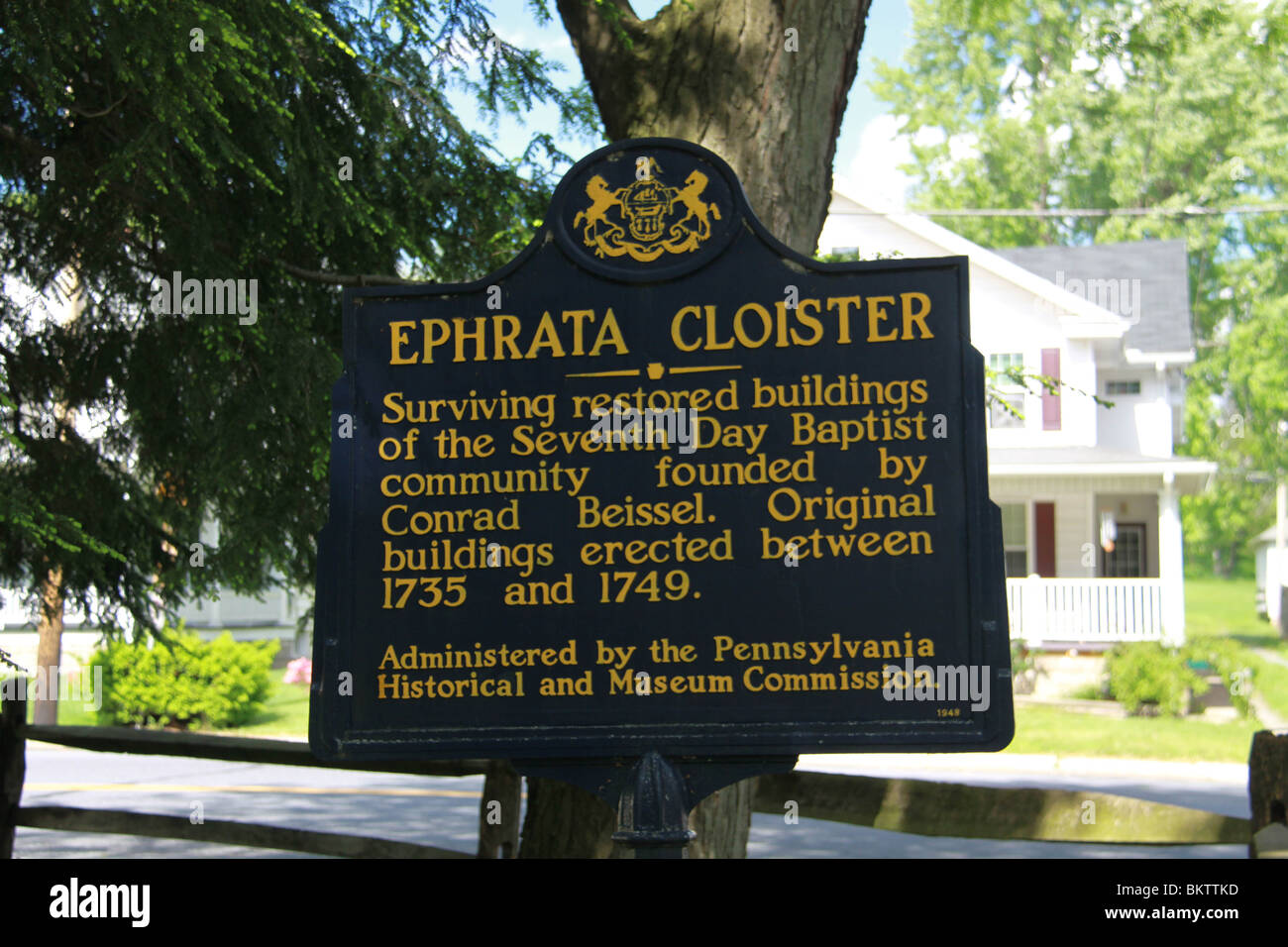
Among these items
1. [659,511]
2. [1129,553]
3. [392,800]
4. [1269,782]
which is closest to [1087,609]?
[1129,553]

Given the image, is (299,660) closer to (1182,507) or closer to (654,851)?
(654,851)

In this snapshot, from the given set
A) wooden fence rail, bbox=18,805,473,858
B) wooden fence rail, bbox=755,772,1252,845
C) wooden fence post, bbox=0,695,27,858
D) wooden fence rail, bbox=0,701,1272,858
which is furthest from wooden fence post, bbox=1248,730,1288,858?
wooden fence post, bbox=0,695,27,858

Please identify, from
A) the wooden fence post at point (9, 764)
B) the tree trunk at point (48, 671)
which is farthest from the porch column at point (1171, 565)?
the wooden fence post at point (9, 764)

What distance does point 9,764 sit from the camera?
6.94m

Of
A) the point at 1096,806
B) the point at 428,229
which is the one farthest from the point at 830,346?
the point at 428,229

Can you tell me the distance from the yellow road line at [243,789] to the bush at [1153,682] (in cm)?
1013

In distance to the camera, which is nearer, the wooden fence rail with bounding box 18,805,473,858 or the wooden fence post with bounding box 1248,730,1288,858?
the wooden fence post with bounding box 1248,730,1288,858

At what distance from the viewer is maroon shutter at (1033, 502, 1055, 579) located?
84.9ft

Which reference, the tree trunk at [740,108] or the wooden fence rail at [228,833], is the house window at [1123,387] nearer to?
→ the wooden fence rail at [228,833]

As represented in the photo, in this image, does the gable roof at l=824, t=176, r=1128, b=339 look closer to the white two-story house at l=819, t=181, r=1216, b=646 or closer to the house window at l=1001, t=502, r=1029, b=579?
the white two-story house at l=819, t=181, r=1216, b=646

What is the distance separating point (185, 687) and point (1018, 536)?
52.7 feet

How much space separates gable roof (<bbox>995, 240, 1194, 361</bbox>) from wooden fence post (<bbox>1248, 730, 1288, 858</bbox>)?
946 inches

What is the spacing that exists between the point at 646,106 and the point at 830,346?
1.93 meters

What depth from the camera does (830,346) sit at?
359 cm
